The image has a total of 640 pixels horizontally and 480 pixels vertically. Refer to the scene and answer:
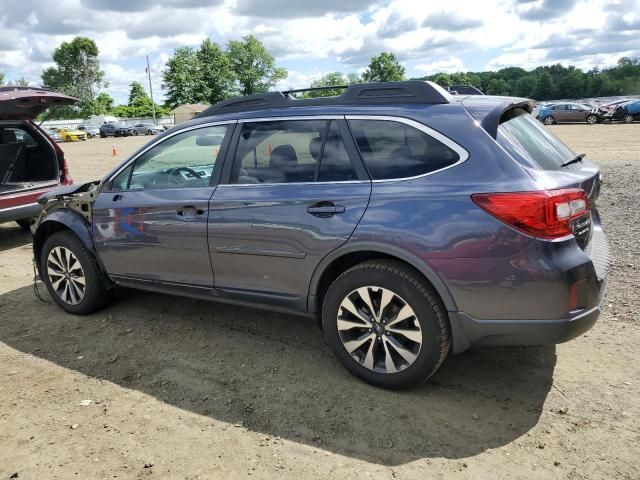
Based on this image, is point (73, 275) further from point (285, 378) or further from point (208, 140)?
point (285, 378)

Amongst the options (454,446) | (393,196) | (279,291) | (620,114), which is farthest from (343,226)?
(620,114)

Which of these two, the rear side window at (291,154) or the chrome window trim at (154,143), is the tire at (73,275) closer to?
the chrome window trim at (154,143)

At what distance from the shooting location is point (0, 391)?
355cm

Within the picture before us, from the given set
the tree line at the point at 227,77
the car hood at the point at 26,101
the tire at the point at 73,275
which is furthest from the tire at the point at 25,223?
the tree line at the point at 227,77

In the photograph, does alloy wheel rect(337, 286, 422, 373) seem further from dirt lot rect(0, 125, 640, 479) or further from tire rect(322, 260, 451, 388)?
dirt lot rect(0, 125, 640, 479)

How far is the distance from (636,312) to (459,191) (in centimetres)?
235

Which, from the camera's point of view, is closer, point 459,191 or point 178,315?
point 459,191

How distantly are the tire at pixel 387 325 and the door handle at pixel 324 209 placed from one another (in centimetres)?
36

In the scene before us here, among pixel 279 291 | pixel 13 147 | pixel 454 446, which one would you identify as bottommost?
pixel 454 446

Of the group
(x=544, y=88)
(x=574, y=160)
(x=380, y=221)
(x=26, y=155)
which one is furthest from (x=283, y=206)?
(x=544, y=88)

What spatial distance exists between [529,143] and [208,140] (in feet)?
7.32

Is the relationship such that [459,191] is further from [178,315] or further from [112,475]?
[178,315]

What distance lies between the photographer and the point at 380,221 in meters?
3.11

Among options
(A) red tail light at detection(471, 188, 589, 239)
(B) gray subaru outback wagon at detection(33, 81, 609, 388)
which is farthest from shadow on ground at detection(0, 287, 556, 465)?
(A) red tail light at detection(471, 188, 589, 239)
